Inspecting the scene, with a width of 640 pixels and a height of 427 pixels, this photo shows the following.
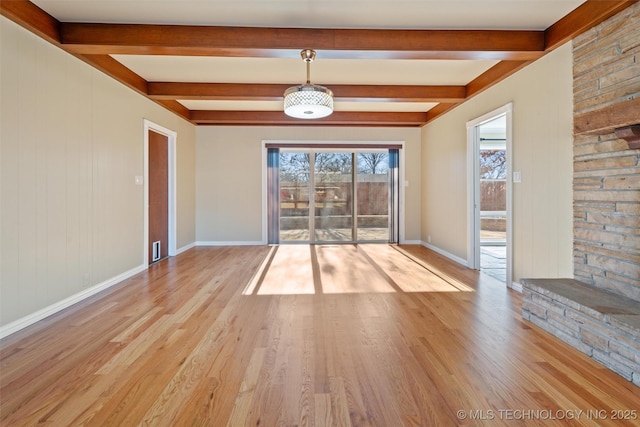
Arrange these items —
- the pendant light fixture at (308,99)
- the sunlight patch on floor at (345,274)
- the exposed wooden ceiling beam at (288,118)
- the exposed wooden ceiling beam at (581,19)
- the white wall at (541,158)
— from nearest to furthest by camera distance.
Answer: the exposed wooden ceiling beam at (581,19) < the pendant light fixture at (308,99) < the white wall at (541,158) < the sunlight patch on floor at (345,274) < the exposed wooden ceiling beam at (288,118)

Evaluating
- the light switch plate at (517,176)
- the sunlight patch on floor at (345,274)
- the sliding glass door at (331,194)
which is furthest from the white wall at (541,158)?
the sliding glass door at (331,194)

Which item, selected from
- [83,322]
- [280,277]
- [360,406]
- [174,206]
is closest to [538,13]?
[360,406]

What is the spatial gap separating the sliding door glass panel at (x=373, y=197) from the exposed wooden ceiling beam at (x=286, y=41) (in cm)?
399

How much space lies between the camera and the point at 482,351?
91.8 inches

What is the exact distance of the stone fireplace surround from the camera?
2.22 metres

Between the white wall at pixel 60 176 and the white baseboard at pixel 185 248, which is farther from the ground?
the white wall at pixel 60 176

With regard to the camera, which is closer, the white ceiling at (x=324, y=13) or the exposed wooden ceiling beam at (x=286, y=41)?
the white ceiling at (x=324, y=13)

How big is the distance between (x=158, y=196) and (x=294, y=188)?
272 cm

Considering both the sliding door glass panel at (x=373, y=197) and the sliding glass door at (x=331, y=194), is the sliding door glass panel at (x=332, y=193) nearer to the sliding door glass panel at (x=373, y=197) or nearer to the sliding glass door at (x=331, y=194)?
the sliding glass door at (x=331, y=194)

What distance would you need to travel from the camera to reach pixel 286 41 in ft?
10.3

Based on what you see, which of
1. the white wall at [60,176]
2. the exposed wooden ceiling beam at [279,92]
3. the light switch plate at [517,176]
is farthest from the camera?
the exposed wooden ceiling beam at [279,92]

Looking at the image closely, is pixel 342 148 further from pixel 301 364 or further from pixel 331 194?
pixel 301 364

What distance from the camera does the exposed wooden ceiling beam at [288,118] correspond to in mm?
6371

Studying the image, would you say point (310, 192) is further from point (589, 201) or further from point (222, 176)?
point (589, 201)
